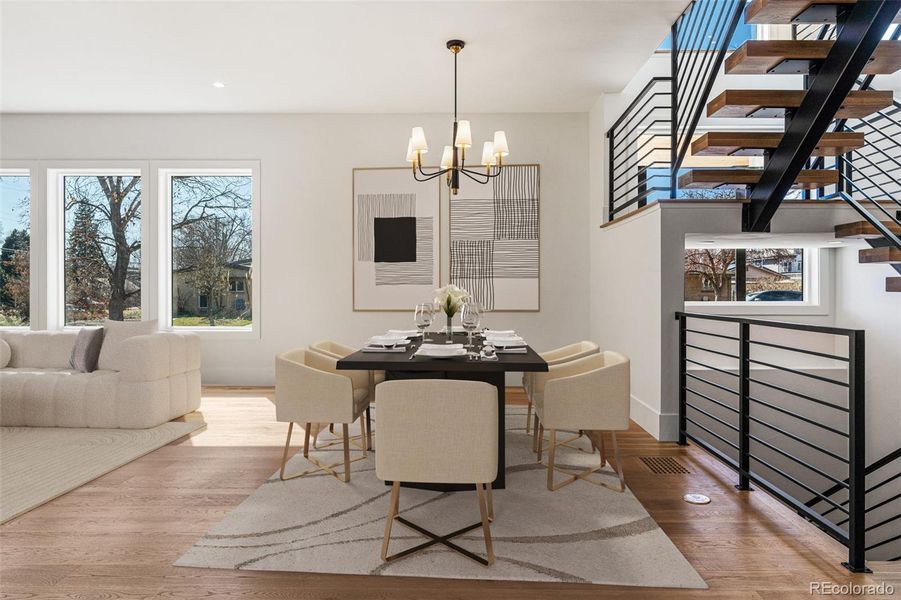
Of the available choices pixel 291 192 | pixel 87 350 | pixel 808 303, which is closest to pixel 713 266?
pixel 808 303

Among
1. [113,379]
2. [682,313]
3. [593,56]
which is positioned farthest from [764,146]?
[113,379]

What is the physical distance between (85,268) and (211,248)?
4.87 feet

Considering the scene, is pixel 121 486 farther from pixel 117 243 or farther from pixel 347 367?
pixel 117 243

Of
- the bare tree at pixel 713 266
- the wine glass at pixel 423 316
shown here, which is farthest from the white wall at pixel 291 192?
the wine glass at pixel 423 316

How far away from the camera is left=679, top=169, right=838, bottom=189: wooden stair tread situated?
326 cm

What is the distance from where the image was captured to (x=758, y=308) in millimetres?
4949

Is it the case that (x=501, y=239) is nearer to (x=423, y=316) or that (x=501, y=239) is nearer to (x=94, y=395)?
(x=423, y=316)

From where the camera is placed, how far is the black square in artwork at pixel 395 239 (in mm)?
5523

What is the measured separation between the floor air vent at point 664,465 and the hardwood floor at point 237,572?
0.17 ft

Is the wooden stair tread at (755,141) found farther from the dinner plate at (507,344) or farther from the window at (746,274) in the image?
the window at (746,274)

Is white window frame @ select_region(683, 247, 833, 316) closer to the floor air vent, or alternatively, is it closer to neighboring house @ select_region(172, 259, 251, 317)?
the floor air vent

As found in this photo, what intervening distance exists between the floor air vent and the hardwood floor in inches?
2.0

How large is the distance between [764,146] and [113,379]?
4888 mm

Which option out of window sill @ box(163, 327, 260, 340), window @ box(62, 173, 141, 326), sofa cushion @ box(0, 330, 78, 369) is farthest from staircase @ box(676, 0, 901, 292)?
window @ box(62, 173, 141, 326)
